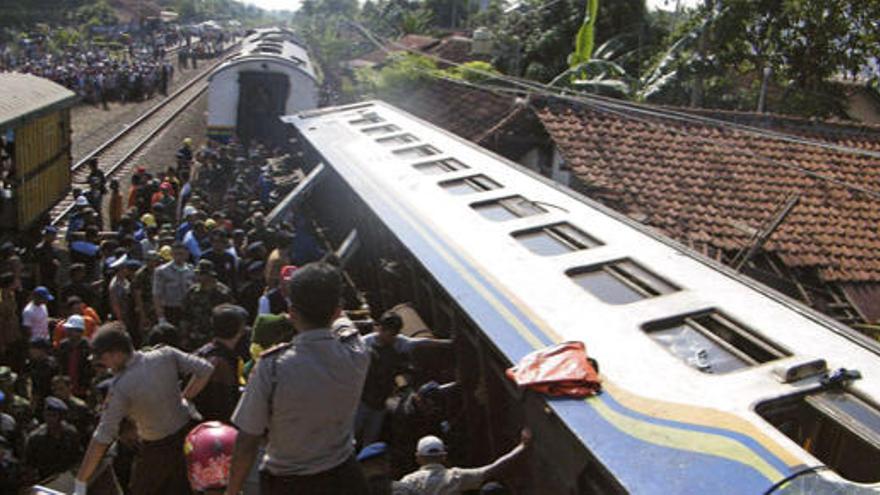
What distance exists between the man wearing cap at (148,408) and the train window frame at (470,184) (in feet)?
14.9

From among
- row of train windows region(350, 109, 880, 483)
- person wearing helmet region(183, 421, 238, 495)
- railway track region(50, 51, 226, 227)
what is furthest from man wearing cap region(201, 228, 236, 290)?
railway track region(50, 51, 226, 227)

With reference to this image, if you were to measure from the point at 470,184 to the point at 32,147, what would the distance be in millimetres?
7747

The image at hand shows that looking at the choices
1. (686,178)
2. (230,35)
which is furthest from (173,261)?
(230,35)

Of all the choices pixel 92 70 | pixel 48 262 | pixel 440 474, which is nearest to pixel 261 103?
pixel 48 262

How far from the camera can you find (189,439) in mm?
3838

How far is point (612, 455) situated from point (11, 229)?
10804 millimetres

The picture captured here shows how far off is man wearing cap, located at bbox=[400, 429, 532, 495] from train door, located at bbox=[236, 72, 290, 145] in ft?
53.2

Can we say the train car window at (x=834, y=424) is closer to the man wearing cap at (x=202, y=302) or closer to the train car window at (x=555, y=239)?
the train car window at (x=555, y=239)

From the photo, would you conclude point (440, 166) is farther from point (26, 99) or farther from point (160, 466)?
point (26, 99)

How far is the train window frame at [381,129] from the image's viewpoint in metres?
12.2

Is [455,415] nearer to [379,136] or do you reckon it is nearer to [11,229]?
[379,136]

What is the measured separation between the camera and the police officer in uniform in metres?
3.00

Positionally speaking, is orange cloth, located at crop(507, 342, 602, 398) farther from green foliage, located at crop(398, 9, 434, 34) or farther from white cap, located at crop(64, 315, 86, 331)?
green foliage, located at crop(398, 9, 434, 34)

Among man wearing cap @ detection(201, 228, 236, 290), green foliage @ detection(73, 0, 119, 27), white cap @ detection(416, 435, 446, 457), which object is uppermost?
white cap @ detection(416, 435, 446, 457)
